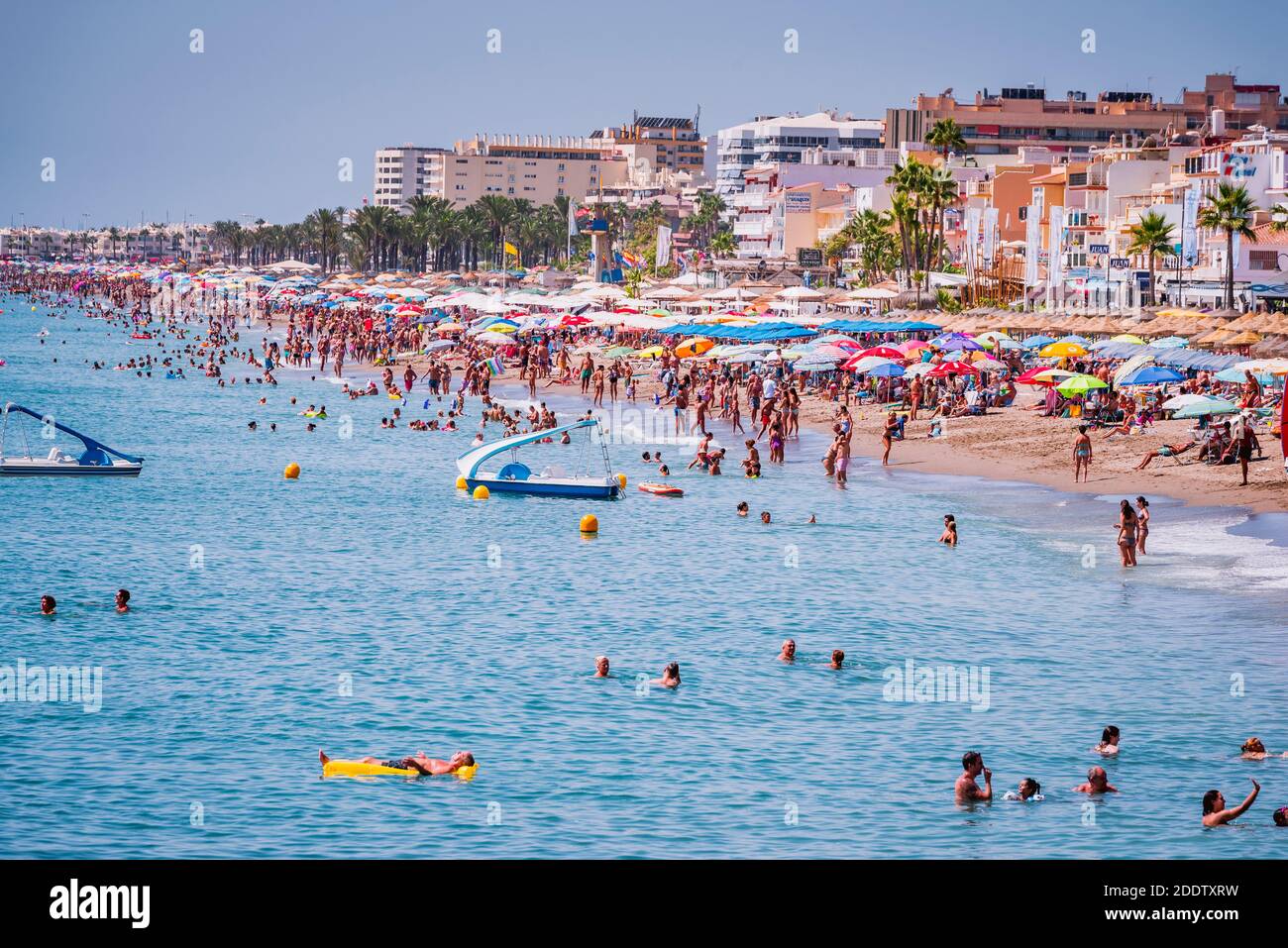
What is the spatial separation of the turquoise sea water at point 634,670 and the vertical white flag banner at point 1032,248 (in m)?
49.8

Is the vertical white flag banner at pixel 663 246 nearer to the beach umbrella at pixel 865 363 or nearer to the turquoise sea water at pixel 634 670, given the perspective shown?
the beach umbrella at pixel 865 363

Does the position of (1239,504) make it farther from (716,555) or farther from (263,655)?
(263,655)

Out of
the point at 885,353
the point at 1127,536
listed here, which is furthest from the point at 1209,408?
the point at 885,353

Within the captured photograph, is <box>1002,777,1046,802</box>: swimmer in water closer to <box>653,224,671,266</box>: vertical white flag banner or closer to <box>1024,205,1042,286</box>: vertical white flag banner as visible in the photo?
<box>1024,205,1042,286</box>: vertical white flag banner

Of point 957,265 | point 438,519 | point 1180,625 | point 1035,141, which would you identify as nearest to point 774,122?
point 1035,141

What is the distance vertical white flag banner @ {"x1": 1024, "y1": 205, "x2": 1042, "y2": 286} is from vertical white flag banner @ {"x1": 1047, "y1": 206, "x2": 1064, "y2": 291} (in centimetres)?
232

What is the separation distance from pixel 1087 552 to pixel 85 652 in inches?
723

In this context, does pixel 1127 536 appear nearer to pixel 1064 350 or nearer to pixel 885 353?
pixel 1064 350

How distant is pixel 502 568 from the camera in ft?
103

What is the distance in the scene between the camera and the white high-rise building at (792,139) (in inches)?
6767

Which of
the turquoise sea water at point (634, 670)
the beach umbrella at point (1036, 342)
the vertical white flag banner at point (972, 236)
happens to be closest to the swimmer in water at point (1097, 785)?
the turquoise sea water at point (634, 670)

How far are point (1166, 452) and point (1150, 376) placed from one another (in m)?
2.56
